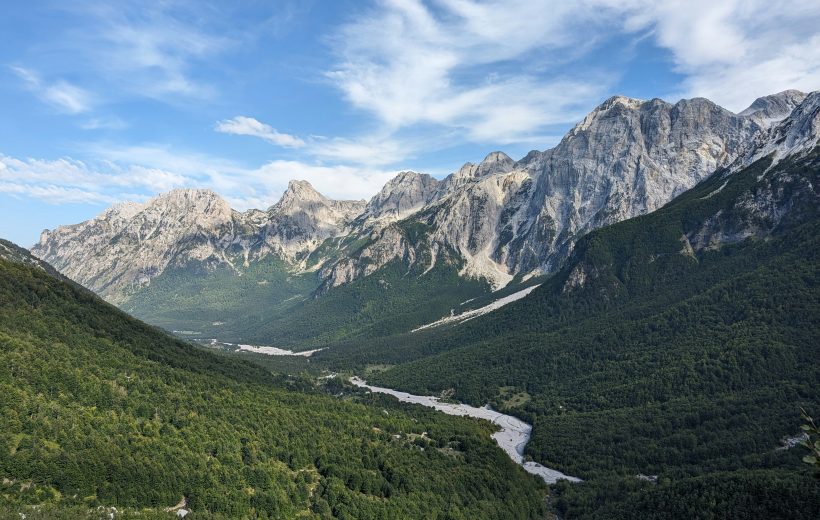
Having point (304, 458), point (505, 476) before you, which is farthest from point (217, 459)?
point (505, 476)

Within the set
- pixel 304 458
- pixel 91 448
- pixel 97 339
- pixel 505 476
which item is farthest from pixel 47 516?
pixel 505 476

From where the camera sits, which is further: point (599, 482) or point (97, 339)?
point (599, 482)

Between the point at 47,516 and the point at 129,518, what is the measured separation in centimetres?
1091

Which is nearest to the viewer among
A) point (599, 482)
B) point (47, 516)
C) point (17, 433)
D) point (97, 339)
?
point (47, 516)

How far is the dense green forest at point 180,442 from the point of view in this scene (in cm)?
7925

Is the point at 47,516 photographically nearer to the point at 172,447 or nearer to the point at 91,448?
the point at 91,448

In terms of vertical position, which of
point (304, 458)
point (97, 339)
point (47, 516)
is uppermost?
point (97, 339)

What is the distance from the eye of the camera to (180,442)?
324 ft

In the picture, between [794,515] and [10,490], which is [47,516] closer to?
[10,490]

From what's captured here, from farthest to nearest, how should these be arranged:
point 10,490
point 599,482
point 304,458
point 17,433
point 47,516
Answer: point 599,482 → point 304,458 → point 17,433 → point 10,490 → point 47,516

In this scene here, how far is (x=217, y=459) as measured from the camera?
326 feet

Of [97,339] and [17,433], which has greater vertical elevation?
[97,339]

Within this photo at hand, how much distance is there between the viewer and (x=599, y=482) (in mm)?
145125

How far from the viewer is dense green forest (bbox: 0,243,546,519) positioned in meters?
79.2
